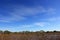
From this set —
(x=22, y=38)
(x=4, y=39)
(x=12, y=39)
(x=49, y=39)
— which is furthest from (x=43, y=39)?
(x=4, y=39)

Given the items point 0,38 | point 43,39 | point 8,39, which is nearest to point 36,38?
point 43,39

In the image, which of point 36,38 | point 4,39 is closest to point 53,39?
point 36,38

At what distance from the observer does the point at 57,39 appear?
964 centimetres

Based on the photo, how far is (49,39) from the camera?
960 centimetres

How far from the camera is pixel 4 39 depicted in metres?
9.87

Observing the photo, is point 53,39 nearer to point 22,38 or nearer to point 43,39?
point 43,39

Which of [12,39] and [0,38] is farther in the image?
[0,38]

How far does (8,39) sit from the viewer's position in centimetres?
962

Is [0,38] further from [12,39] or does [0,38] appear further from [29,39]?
[29,39]

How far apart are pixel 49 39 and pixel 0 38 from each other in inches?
144

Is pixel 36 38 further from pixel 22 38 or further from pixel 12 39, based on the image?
pixel 12 39

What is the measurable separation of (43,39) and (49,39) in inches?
16.8

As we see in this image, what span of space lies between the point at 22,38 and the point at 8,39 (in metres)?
1.04

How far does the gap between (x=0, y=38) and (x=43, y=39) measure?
324 cm
